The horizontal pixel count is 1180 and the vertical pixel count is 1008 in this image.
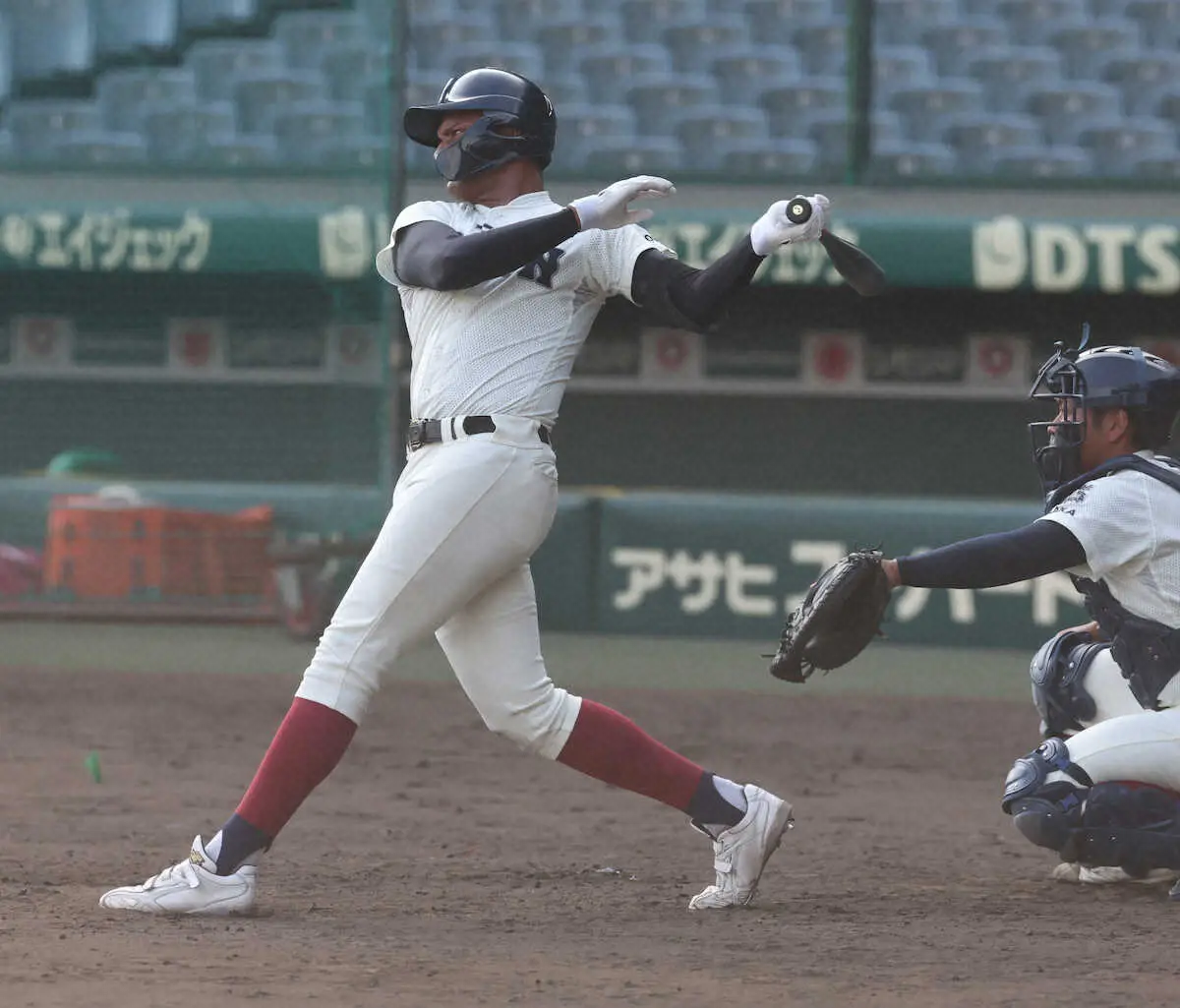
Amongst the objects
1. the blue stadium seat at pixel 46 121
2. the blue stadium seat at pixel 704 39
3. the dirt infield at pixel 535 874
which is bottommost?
the dirt infield at pixel 535 874

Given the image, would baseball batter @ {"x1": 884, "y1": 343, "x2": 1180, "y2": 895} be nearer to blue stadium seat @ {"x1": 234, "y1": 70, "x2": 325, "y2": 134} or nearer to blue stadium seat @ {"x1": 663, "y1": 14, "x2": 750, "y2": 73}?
blue stadium seat @ {"x1": 234, "y1": 70, "x2": 325, "y2": 134}

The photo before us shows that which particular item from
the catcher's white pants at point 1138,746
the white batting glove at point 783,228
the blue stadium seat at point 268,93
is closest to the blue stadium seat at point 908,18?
the blue stadium seat at point 268,93

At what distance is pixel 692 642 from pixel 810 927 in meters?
5.02

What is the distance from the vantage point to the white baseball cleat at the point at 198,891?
3.32 meters

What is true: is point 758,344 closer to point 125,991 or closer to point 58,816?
point 58,816

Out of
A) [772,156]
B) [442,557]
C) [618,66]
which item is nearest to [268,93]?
[618,66]

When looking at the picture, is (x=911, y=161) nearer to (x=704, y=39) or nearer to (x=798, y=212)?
(x=704, y=39)

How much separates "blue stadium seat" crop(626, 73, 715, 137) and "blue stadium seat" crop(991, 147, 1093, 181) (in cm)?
155

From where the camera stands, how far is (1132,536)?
137 inches

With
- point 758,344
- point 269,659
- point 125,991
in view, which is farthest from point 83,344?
point 125,991

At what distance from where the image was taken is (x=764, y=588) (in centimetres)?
840

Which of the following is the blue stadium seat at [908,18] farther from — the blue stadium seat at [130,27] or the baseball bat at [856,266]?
the baseball bat at [856,266]

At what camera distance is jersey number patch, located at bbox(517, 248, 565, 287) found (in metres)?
3.49

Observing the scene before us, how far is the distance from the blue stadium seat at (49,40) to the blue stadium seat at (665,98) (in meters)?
2.76
